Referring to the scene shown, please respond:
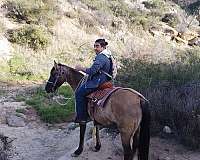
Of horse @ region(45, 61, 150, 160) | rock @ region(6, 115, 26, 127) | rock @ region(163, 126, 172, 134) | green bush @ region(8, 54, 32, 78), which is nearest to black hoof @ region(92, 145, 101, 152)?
horse @ region(45, 61, 150, 160)

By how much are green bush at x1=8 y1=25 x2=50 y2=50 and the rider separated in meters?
10.7

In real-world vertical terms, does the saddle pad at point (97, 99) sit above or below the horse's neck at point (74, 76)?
below

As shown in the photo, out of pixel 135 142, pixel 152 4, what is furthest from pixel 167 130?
pixel 152 4

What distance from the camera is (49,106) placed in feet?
39.3

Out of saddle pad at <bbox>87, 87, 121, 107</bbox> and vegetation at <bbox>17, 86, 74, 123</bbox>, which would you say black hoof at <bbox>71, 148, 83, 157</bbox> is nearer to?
saddle pad at <bbox>87, 87, 121, 107</bbox>

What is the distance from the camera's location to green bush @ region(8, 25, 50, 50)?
17984mm

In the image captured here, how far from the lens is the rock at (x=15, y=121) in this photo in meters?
10.5

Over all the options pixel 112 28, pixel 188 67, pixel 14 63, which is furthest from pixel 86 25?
pixel 188 67

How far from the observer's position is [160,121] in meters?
8.19

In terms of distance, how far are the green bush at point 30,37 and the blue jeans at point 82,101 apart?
34.7ft

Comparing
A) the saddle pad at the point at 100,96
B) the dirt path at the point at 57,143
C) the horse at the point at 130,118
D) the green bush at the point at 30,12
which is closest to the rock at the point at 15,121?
the dirt path at the point at 57,143

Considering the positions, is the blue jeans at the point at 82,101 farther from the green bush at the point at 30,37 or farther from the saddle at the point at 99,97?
the green bush at the point at 30,37

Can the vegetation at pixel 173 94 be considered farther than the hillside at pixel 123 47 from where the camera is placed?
No

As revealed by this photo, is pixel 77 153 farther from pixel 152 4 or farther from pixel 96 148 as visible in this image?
pixel 152 4
